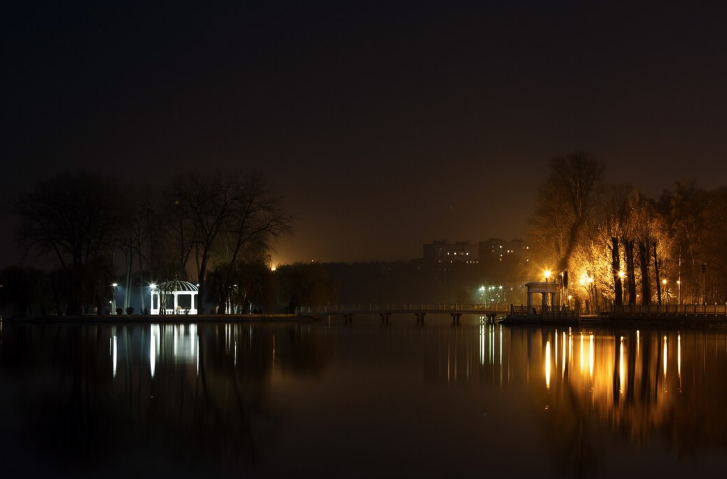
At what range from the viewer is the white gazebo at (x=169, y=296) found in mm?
68188

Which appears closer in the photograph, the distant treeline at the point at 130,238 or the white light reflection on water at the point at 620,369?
the white light reflection on water at the point at 620,369

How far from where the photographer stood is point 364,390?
20969 millimetres

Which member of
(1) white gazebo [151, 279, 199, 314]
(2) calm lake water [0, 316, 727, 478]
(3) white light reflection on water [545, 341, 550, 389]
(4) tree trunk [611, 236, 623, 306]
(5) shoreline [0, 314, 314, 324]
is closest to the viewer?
(2) calm lake water [0, 316, 727, 478]

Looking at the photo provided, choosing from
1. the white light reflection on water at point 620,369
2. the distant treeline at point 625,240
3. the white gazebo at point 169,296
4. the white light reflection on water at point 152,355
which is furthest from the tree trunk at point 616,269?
the white light reflection on water at point 152,355

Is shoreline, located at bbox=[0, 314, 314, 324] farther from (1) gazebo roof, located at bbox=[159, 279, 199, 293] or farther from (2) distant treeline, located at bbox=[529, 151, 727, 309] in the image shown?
(2) distant treeline, located at bbox=[529, 151, 727, 309]

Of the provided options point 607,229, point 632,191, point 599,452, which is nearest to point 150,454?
point 599,452

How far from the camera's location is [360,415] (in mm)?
17031

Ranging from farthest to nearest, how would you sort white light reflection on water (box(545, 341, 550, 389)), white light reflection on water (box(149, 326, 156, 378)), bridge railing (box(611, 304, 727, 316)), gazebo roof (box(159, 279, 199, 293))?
gazebo roof (box(159, 279, 199, 293)) → bridge railing (box(611, 304, 727, 316)) → white light reflection on water (box(149, 326, 156, 378)) → white light reflection on water (box(545, 341, 550, 389))

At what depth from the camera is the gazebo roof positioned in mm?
67875

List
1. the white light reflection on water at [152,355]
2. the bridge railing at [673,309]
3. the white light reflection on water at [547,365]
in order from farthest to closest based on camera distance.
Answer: the bridge railing at [673,309] < the white light reflection on water at [152,355] < the white light reflection on water at [547,365]

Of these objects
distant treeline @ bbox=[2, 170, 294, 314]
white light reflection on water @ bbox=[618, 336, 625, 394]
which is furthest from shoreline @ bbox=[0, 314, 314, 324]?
white light reflection on water @ bbox=[618, 336, 625, 394]

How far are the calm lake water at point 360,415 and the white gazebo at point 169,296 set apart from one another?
36.9 metres

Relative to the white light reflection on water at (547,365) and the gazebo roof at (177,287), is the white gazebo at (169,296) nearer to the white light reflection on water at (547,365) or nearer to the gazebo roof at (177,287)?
the gazebo roof at (177,287)

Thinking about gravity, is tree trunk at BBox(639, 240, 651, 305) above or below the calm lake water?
above
